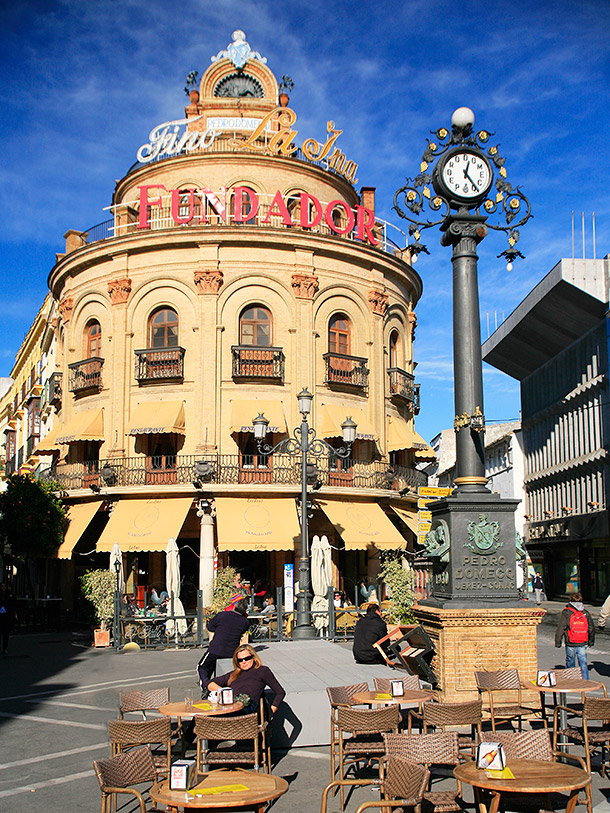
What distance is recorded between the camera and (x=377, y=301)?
109 feet

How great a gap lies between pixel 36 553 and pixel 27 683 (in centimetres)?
1473

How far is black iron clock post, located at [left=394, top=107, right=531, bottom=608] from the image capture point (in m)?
12.0

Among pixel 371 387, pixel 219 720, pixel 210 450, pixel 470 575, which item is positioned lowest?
pixel 219 720

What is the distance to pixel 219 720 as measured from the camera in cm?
806

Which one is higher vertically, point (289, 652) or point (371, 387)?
point (371, 387)

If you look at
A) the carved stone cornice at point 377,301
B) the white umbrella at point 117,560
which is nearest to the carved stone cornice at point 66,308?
the white umbrella at point 117,560

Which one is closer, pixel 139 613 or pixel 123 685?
pixel 123 685

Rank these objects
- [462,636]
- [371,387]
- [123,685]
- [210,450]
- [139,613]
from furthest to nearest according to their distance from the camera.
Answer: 1. [371,387]
2. [210,450]
3. [139,613]
4. [123,685]
5. [462,636]

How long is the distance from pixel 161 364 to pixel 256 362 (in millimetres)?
3589

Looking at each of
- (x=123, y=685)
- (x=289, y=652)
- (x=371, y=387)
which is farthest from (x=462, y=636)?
(x=371, y=387)

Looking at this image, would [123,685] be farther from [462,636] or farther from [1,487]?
[1,487]

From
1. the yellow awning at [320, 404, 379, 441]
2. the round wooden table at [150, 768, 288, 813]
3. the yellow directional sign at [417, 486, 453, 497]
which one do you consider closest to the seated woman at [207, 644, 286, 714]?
the round wooden table at [150, 768, 288, 813]

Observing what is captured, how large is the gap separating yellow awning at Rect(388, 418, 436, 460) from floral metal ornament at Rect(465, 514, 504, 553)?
67.6 ft

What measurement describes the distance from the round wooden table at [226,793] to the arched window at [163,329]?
2618 cm
